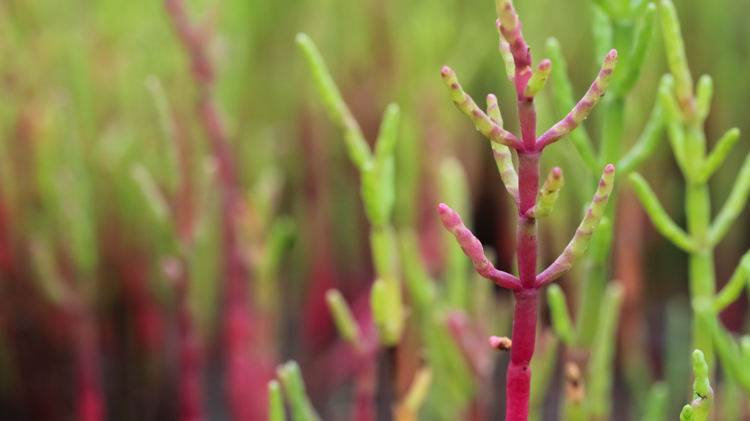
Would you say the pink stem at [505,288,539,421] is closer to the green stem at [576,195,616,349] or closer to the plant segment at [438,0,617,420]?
the plant segment at [438,0,617,420]

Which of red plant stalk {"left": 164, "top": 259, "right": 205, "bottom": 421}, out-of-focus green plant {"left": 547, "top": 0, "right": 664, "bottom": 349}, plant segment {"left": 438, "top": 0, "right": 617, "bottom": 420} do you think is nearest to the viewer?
plant segment {"left": 438, "top": 0, "right": 617, "bottom": 420}

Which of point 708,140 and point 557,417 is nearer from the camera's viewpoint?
point 557,417

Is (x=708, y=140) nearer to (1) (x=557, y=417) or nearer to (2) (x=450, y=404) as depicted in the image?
(1) (x=557, y=417)

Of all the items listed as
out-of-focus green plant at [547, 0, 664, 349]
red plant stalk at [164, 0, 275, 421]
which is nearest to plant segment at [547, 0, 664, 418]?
out-of-focus green plant at [547, 0, 664, 349]

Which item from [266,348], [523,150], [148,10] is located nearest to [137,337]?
[266,348]

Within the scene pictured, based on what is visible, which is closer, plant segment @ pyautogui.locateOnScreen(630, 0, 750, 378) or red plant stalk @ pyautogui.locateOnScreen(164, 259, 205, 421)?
plant segment @ pyautogui.locateOnScreen(630, 0, 750, 378)

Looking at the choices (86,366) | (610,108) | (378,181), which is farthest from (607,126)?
(86,366)

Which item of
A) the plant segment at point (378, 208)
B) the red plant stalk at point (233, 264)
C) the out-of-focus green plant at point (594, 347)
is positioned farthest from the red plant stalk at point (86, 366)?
the out-of-focus green plant at point (594, 347)

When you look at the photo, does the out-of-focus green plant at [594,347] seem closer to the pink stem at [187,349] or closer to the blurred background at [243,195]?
the blurred background at [243,195]
